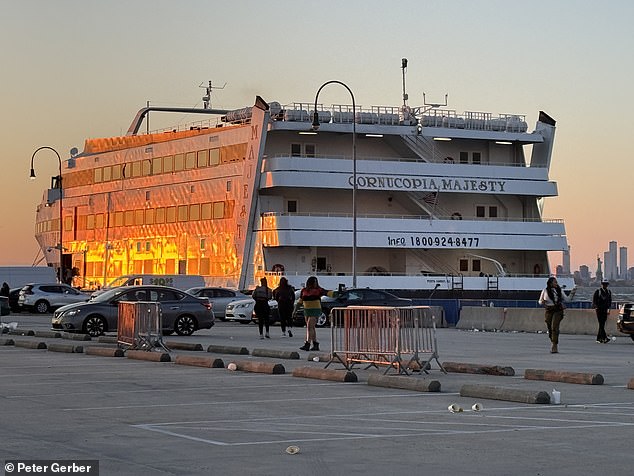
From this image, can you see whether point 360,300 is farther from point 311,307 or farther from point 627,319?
point 311,307

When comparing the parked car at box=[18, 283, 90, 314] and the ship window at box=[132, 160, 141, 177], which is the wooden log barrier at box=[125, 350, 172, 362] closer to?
the parked car at box=[18, 283, 90, 314]

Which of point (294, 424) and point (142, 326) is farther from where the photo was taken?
point (142, 326)

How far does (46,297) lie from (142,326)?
3495 cm

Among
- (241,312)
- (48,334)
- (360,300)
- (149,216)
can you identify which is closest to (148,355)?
(48,334)

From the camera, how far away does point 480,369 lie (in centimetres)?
2069

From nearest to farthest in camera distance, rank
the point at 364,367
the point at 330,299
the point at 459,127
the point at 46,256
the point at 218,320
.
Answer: the point at 364,367, the point at 330,299, the point at 218,320, the point at 459,127, the point at 46,256

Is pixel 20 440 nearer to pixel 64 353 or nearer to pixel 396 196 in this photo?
pixel 64 353

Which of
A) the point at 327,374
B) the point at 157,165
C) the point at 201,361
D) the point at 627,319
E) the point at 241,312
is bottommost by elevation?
the point at 327,374

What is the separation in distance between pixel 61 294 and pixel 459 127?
81.3 ft

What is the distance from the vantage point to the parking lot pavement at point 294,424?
412 inches

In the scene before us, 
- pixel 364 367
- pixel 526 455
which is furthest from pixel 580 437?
pixel 364 367

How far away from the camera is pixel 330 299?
146ft

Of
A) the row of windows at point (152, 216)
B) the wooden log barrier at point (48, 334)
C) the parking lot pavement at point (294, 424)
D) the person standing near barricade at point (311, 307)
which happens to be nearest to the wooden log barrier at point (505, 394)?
the parking lot pavement at point (294, 424)

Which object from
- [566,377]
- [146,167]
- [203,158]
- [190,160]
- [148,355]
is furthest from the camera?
[146,167]
